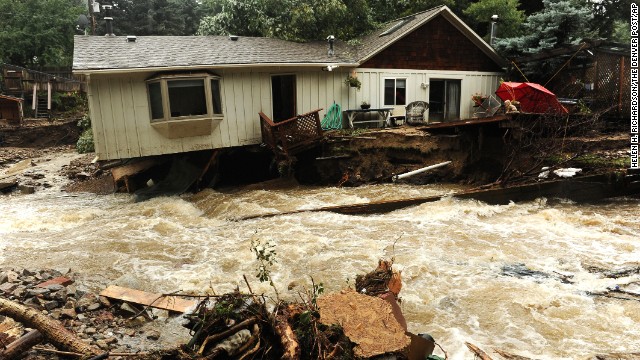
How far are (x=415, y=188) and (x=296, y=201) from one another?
12.4 feet

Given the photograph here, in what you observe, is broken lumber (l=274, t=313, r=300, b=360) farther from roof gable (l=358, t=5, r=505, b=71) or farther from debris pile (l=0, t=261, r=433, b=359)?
roof gable (l=358, t=5, r=505, b=71)

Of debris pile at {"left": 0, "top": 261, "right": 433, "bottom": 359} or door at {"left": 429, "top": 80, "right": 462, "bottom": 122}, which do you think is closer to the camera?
debris pile at {"left": 0, "top": 261, "right": 433, "bottom": 359}

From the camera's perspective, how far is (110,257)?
7.16 metres

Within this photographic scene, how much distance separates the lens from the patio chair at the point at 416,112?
50.5 ft

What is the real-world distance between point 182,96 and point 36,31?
23.1 meters

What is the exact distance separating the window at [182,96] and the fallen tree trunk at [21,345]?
8656mm

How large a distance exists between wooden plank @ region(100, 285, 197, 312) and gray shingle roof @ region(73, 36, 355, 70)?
7.28 m

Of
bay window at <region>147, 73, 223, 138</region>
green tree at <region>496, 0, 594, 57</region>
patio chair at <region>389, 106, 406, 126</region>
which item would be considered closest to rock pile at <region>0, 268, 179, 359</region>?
bay window at <region>147, 73, 223, 138</region>

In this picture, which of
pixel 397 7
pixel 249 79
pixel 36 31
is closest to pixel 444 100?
pixel 397 7

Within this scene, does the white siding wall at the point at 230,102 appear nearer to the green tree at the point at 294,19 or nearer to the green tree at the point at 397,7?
the green tree at the point at 294,19

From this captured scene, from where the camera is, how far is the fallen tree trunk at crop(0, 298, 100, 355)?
144 inches

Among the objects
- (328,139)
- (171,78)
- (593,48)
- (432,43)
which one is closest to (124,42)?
(171,78)

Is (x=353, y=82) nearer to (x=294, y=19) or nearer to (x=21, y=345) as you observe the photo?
(x=294, y=19)

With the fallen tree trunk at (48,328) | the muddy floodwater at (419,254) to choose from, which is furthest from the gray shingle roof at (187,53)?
the fallen tree trunk at (48,328)
